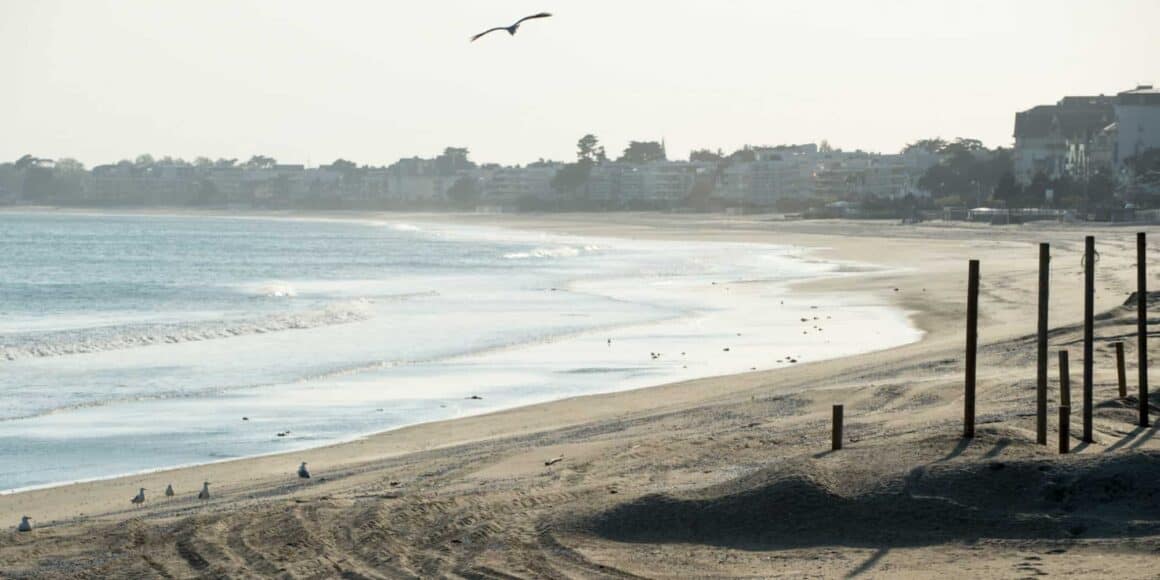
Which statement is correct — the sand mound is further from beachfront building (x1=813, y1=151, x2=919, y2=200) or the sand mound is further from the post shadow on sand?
beachfront building (x1=813, y1=151, x2=919, y2=200)

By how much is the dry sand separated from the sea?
2731 millimetres

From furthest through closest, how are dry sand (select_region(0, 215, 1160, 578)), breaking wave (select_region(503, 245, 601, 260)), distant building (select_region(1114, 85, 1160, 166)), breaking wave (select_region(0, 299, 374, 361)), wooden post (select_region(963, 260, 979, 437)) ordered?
distant building (select_region(1114, 85, 1160, 166)) → breaking wave (select_region(503, 245, 601, 260)) → breaking wave (select_region(0, 299, 374, 361)) → wooden post (select_region(963, 260, 979, 437)) → dry sand (select_region(0, 215, 1160, 578))

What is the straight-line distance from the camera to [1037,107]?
14725 centimetres

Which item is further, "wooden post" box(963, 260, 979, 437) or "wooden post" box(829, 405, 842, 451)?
"wooden post" box(829, 405, 842, 451)

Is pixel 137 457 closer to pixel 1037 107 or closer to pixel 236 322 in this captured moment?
pixel 236 322

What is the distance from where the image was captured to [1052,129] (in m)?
143

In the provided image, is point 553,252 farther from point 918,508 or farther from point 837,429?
point 918,508

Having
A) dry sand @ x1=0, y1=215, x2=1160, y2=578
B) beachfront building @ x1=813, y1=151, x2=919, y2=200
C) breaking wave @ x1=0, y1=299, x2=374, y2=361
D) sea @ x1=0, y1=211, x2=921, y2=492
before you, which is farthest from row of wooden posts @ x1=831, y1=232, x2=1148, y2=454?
beachfront building @ x1=813, y1=151, x2=919, y2=200

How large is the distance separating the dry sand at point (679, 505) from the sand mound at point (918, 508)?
0.7 inches

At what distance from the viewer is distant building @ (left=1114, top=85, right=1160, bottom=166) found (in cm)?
12512

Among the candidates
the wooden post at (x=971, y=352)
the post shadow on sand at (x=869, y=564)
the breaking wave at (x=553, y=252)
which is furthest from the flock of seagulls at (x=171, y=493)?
the breaking wave at (x=553, y=252)

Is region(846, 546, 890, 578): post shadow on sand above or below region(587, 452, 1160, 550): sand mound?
below

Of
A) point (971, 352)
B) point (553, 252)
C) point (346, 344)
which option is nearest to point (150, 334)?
→ point (346, 344)

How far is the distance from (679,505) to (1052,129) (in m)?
140
